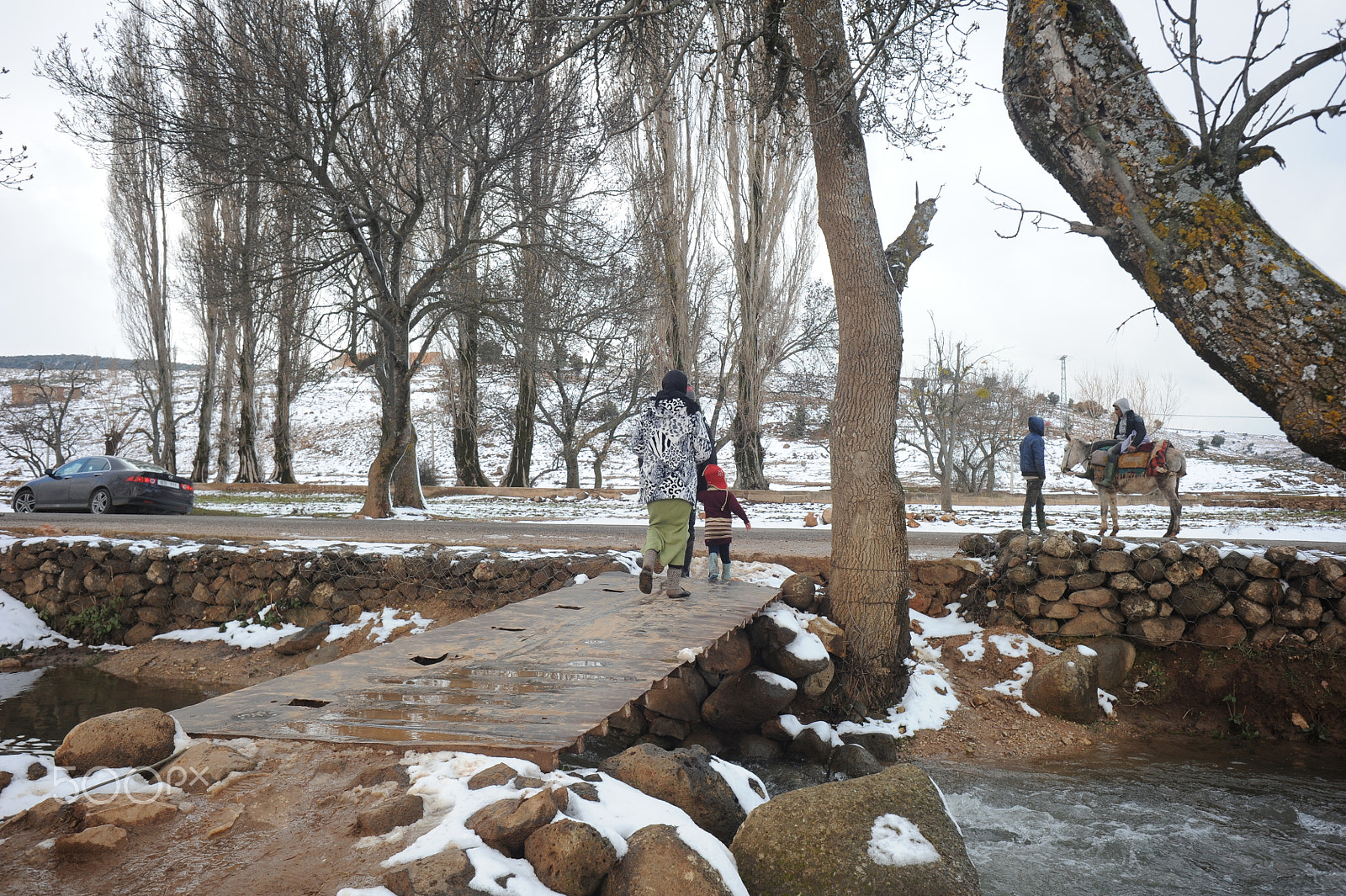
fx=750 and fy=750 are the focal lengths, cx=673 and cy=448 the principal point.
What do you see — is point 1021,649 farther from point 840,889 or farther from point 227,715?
point 227,715

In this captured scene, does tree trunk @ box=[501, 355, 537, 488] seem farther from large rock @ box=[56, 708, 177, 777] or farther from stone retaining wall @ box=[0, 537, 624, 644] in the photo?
large rock @ box=[56, 708, 177, 777]

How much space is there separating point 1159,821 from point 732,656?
3221mm

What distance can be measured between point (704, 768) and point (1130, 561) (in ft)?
20.2

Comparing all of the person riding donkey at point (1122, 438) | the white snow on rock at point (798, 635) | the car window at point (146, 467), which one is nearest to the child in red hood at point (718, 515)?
the white snow on rock at point (798, 635)

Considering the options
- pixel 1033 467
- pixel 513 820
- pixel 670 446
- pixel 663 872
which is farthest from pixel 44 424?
pixel 663 872

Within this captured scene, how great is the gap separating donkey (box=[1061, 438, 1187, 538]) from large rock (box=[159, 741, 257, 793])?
8.84 meters

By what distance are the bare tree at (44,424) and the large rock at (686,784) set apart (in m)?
30.9

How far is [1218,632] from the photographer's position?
24.2ft

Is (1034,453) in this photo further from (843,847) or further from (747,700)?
(843,847)

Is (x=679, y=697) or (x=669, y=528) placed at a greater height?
(x=669, y=528)

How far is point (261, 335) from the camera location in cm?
2641

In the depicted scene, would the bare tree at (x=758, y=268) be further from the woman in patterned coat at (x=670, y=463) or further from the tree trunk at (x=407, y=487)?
the woman in patterned coat at (x=670, y=463)

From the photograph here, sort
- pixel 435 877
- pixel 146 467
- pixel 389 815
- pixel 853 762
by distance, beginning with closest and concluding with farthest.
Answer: pixel 435 877 → pixel 389 815 → pixel 853 762 → pixel 146 467

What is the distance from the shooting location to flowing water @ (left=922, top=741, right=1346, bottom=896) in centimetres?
444
